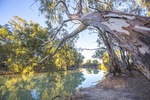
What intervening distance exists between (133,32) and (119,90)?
→ 9.09 ft

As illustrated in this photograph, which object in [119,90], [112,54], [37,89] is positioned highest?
[112,54]

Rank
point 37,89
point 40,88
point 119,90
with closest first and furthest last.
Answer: point 119,90
point 37,89
point 40,88

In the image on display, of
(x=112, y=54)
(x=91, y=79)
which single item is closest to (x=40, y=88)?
(x=112, y=54)

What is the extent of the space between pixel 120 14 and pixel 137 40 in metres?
0.70

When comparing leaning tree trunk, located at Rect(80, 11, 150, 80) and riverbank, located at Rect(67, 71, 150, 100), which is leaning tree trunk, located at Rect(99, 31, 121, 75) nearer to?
riverbank, located at Rect(67, 71, 150, 100)

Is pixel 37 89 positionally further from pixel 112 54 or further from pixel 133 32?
pixel 133 32

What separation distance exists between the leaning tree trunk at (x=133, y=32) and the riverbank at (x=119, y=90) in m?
1.53

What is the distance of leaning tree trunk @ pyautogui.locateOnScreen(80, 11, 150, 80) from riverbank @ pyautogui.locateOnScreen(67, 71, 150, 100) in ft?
5.03

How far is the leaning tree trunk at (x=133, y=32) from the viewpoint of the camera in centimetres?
249

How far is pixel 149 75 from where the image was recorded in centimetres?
250

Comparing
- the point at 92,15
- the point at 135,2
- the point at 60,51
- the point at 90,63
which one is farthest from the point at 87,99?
the point at 90,63

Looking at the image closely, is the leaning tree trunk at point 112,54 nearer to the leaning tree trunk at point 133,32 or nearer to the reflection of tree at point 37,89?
the reflection of tree at point 37,89

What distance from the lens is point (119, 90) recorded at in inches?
201

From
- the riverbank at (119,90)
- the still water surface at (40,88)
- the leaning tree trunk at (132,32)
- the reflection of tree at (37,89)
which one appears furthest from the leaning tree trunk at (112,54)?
the leaning tree trunk at (132,32)
